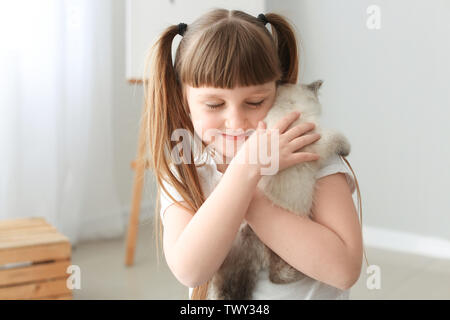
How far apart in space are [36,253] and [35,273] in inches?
2.3

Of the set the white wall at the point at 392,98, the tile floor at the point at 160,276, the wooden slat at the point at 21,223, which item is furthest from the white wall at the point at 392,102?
the wooden slat at the point at 21,223

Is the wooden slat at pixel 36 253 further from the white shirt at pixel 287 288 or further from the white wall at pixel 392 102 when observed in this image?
the white wall at pixel 392 102

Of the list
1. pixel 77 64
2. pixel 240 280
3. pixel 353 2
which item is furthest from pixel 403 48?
pixel 240 280

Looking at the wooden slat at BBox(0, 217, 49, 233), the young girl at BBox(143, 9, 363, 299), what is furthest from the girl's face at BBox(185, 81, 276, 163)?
the wooden slat at BBox(0, 217, 49, 233)

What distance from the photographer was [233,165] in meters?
0.64

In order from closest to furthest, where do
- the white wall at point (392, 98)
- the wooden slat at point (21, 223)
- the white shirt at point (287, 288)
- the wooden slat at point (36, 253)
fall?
the white shirt at point (287, 288)
the wooden slat at point (36, 253)
the wooden slat at point (21, 223)
the white wall at point (392, 98)

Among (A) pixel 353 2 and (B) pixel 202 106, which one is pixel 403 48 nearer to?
(A) pixel 353 2

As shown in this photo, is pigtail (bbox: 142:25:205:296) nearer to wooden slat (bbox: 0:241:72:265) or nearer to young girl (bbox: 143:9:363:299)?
young girl (bbox: 143:9:363:299)

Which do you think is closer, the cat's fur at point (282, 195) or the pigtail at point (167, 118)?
the cat's fur at point (282, 195)

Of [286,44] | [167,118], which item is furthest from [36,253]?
[286,44]

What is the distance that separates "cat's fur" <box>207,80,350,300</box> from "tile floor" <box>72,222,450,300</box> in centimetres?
97

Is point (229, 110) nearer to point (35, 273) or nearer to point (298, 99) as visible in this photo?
point (298, 99)

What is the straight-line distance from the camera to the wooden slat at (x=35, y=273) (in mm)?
1560

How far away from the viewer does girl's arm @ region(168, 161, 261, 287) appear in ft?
2.06
